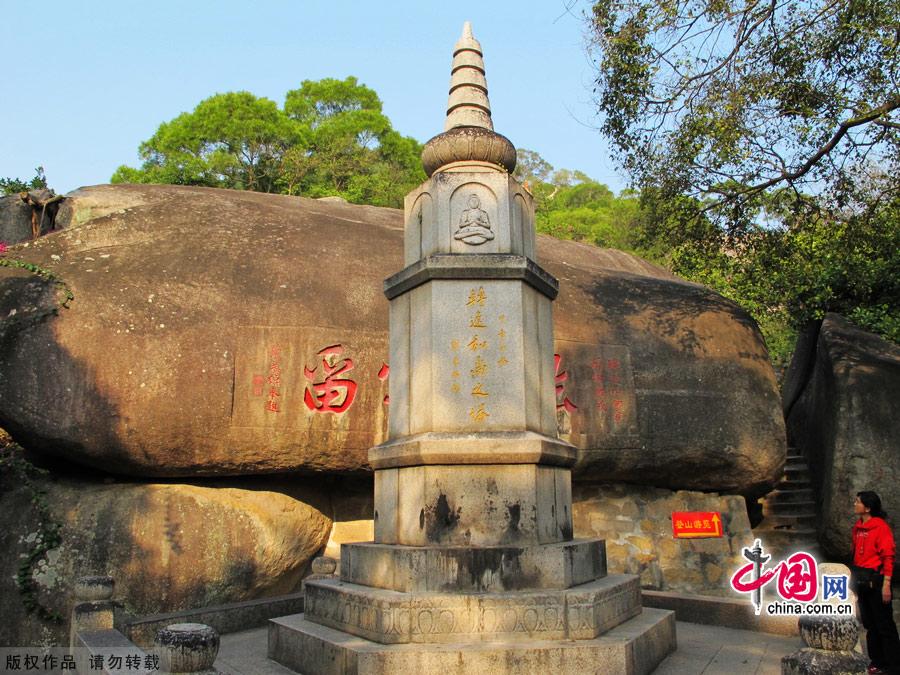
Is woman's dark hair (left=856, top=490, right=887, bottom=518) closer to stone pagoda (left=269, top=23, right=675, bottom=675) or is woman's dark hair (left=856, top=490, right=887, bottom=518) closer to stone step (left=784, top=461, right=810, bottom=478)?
stone pagoda (left=269, top=23, right=675, bottom=675)

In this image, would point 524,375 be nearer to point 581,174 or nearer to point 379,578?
point 379,578

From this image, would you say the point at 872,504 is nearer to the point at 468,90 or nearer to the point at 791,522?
the point at 468,90

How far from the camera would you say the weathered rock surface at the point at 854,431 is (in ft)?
31.8

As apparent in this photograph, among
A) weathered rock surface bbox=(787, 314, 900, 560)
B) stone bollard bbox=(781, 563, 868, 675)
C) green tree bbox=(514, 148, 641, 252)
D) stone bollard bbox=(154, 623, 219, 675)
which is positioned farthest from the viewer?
green tree bbox=(514, 148, 641, 252)

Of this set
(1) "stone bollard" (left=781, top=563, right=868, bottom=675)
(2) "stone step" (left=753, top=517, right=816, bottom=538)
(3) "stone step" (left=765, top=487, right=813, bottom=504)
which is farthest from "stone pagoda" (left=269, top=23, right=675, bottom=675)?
(3) "stone step" (left=765, top=487, right=813, bottom=504)

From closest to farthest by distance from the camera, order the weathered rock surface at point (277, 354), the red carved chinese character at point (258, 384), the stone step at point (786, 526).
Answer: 1. the weathered rock surface at point (277, 354)
2. the red carved chinese character at point (258, 384)
3. the stone step at point (786, 526)

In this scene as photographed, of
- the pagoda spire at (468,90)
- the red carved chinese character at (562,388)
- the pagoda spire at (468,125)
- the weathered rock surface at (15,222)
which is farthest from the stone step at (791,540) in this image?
the weathered rock surface at (15,222)

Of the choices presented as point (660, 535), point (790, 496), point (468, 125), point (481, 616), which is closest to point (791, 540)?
point (790, 496)

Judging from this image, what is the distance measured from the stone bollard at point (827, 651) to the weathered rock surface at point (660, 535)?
652cm

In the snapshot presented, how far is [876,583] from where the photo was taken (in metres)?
5.38

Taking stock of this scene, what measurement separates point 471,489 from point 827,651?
7.19 ft

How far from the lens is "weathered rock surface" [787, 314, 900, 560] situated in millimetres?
9703

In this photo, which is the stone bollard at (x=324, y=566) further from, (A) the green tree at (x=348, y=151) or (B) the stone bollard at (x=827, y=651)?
(A) the green tree at (x=348, y=151)

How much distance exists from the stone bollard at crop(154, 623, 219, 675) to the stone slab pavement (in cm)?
85
